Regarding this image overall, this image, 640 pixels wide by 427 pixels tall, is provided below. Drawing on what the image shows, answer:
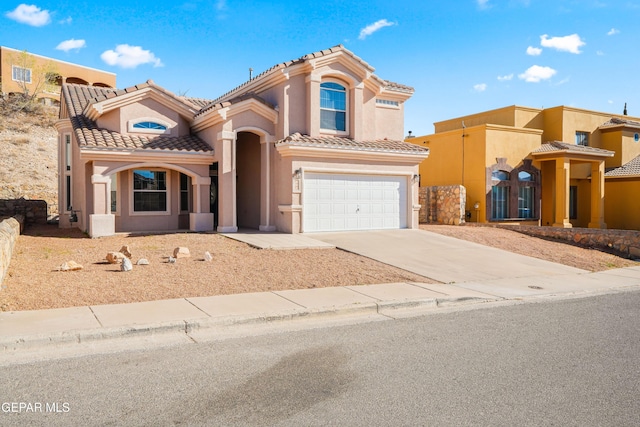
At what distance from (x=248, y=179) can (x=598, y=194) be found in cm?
1857

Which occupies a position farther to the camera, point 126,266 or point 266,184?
point 266,184

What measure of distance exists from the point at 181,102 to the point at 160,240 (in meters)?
6.61

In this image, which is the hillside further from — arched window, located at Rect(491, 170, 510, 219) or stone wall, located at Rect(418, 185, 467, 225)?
arched window, located at Rect(491, 170, 510, 219)

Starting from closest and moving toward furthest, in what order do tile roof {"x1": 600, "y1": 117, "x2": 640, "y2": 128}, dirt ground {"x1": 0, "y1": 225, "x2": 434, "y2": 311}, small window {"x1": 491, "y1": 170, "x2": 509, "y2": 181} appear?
dirt ground {"x1": 0, "y1": 225, "x2": 434, "y2": 311}, small window {"x1": 491, "y1": 170, "x2": 509, "y2": 181}, tile roof {"x1": 600, "y1": 117, "x2": 640, "y2": 128}

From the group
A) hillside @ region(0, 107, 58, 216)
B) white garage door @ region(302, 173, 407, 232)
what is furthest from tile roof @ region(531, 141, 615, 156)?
hillside @ region(0, 107, 58, 216)

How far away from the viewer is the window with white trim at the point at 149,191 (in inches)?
729

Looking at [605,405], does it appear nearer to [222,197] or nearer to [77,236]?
[222,197]

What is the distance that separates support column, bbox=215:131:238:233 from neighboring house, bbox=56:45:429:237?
3cm

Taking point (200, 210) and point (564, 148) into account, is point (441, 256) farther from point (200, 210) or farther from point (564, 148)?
point (564, 148)

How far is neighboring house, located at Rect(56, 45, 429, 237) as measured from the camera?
687 inches

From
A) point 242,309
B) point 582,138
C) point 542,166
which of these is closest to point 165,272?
point 242,309

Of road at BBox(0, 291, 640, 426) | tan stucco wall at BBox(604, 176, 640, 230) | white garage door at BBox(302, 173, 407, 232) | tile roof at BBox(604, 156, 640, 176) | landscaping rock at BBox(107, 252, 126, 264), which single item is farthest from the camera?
tile roof at BBox(604, 156, 640, 176)

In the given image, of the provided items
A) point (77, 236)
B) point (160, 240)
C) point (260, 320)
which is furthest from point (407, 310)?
point (77, 236)

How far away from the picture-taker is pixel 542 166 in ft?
89.1
